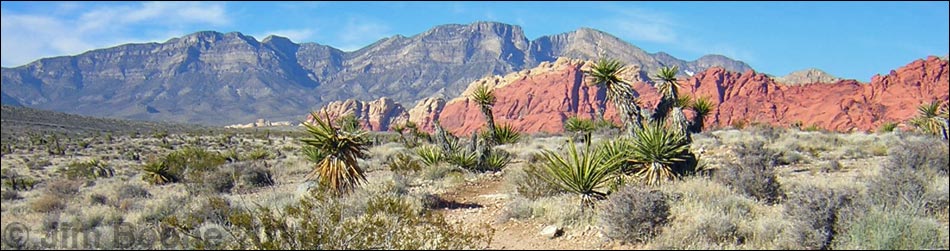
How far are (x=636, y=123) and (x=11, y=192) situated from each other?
17375mm

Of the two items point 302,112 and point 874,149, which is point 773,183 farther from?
point 302,112

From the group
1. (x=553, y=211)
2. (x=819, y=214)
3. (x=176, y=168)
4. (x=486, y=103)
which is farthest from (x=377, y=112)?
(x=819, y=214)

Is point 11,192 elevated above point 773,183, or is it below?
below

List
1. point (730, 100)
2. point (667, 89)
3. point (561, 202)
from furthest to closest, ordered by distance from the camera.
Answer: point (730, 100) → point (667, 89) → point (561, 202)

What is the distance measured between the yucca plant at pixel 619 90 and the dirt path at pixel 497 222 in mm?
3470

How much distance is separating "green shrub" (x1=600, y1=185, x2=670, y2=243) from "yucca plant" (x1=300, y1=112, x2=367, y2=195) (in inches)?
203

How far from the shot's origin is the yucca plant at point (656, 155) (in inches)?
434

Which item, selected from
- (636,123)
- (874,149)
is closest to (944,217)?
(636,123)

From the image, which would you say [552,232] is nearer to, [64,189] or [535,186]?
[535,186]

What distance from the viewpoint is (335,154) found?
10406 millimetres

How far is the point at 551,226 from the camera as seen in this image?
7688mm

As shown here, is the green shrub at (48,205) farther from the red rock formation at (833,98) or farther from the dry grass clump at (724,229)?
the red rock formation at (833,98)

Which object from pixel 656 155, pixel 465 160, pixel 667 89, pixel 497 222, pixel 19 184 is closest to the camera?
pixel 497 222

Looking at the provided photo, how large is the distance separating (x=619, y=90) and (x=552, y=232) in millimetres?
6609
